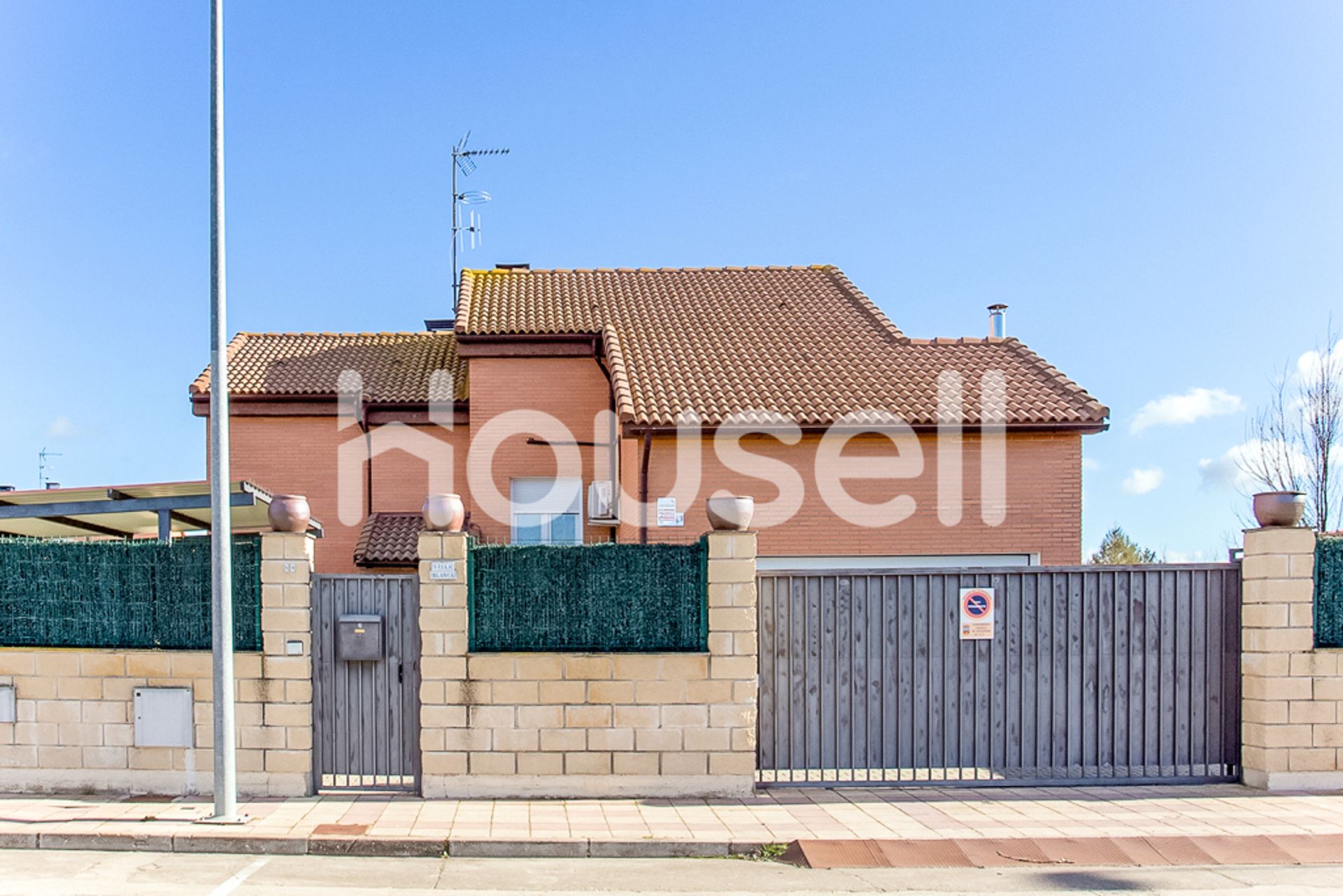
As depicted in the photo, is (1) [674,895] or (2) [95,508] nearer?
(1) [674,895]

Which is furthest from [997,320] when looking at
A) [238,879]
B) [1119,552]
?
[1119,552]

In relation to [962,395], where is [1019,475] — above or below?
below

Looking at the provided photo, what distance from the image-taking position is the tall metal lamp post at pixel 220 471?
23.8 ft

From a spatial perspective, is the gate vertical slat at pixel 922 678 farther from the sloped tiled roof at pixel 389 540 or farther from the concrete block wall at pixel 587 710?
the sloped tiled roof at pixel 389 540

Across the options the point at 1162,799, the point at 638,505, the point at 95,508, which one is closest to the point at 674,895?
the point at 1162,799

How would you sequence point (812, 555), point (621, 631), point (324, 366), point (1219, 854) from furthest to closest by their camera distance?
point (324, 366), point (812, 555), point (621, 631), point (1219, 854)

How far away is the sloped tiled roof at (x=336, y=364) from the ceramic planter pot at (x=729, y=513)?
10.4 m

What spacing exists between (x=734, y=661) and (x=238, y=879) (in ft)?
12.8

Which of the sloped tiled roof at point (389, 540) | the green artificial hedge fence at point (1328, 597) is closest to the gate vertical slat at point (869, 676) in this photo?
the green artificial hedge fence at point (1328, 597)

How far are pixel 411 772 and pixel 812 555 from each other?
6.44m

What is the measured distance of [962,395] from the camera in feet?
45.7

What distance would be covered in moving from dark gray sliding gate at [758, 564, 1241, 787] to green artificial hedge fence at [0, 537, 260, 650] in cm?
449

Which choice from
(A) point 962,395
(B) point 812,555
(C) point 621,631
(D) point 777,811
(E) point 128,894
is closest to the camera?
(E) point 128,894

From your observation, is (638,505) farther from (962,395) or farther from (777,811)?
(777,811)
